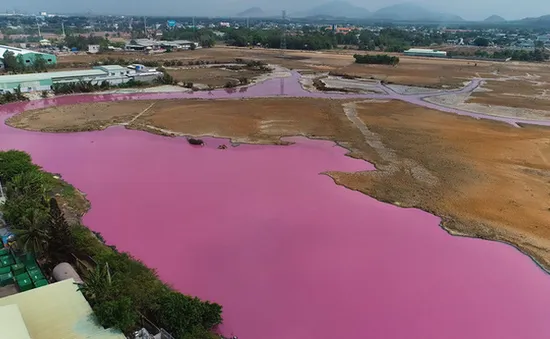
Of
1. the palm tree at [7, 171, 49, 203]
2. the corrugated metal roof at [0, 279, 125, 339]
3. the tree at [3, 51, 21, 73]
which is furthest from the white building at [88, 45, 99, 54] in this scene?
the corrugated metal roof at [0, 279, 125, 339]

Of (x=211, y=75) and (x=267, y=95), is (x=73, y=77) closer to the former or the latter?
(x=211, y=75)

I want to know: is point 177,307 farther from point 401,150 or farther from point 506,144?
point 506,144

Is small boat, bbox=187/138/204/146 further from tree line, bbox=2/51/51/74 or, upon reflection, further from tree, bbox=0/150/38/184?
tree line, bbox=2/51/51/74

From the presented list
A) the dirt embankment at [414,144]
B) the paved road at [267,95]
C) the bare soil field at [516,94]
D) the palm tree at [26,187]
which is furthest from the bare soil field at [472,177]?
the palm tree at [26,187]

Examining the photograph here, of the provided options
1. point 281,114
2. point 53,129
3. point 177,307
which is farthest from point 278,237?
point 53,129

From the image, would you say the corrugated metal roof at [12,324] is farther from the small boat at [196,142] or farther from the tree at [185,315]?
the small boat at [196,142]
